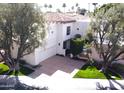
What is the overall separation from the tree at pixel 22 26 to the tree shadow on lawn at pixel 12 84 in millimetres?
3145

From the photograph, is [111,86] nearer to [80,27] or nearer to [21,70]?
[21,70]

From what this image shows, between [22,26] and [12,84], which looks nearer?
[12,84]

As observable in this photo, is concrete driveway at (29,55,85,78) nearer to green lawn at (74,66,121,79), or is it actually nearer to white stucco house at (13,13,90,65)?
green lawn at (74,66,121,79)

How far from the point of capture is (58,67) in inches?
1046

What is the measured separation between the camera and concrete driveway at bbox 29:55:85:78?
79.7 ft

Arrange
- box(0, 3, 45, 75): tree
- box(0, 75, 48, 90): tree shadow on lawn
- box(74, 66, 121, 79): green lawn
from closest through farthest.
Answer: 1. box(0, 75, 48, 90): tree shadow on lawn
2. box(0, 3, 45, 75): tree
3. box(74, 66, 121, 79): green lawn

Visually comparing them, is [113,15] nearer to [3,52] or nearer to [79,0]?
[79,0]

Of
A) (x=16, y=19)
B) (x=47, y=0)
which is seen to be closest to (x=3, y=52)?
(x=16, y=19)

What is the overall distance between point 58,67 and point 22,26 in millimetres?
7633

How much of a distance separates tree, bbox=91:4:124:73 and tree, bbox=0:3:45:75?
21.2 ft

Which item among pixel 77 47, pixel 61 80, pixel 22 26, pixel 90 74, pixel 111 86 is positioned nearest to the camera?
pixel 111 86

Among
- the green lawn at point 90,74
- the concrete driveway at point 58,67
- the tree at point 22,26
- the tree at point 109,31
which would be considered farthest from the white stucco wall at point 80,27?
the tree at point 22,26


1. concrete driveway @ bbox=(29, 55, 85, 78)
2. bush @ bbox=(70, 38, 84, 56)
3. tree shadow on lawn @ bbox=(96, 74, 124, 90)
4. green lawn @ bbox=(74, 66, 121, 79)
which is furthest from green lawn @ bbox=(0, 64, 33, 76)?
bush @ bbox=(70, 38, 84, 56)

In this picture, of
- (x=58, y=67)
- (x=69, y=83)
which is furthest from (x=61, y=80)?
(x=58, y=67)
